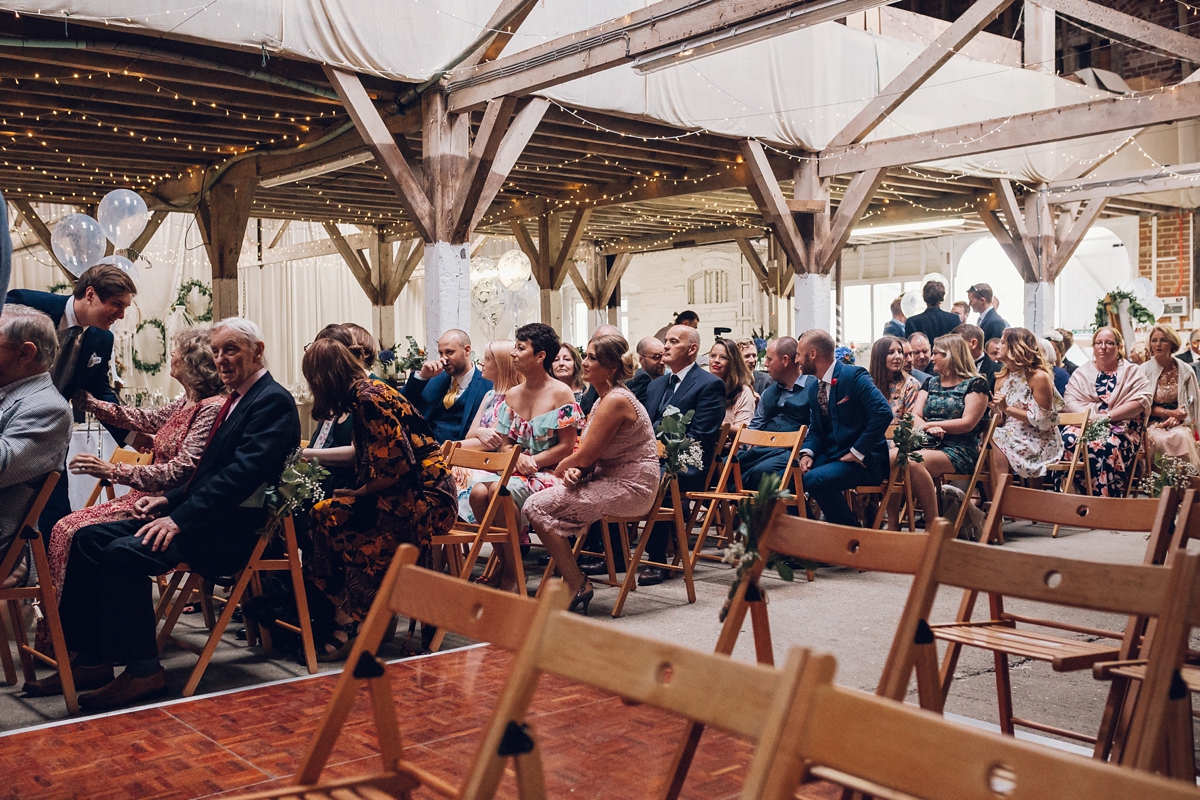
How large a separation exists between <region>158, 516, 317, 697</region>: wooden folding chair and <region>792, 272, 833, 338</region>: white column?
7226 mm

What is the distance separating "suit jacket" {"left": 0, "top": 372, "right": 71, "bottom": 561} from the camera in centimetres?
362

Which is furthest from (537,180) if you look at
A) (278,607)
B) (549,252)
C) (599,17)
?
(278,607)

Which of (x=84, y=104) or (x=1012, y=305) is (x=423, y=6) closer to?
(x=84, y=104)

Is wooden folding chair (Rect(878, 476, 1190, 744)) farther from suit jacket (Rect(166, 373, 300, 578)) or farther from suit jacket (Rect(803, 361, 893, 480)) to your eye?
suit jacket (Rect(803, 361, 893, 480))

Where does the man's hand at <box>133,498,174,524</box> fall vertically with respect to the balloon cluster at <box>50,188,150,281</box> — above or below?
below

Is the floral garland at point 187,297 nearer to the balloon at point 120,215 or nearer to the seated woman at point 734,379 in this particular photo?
the balloon at point 120,215

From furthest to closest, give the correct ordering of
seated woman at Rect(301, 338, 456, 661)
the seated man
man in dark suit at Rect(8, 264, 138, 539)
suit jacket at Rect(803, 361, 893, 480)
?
the seated man < suit jacket at Rect(803, 361, 893, 480) < man in dark suit at Rect(8, 264, 138, 539) < seated woman at Rect(301, 338, 456, 661)

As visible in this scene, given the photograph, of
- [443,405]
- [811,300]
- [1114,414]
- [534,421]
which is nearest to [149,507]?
[534,421]

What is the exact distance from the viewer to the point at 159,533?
3.72 metres

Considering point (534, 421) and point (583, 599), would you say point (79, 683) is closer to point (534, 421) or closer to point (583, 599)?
point (583, 599)

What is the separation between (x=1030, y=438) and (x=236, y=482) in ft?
18.2

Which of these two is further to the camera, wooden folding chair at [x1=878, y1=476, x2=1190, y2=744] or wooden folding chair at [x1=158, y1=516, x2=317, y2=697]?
wooden folding chair at [x1=158, y1=516, x2=317, y2=697]

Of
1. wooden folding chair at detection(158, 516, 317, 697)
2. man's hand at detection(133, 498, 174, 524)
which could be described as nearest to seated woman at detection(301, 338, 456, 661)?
wooden folding chair at detection(158, 516, 317, 697)

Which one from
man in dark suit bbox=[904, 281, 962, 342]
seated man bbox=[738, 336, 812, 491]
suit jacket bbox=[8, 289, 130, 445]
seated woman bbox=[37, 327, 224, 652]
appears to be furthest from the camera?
man in dark suit bbox=[904, 281, 962, 342]
